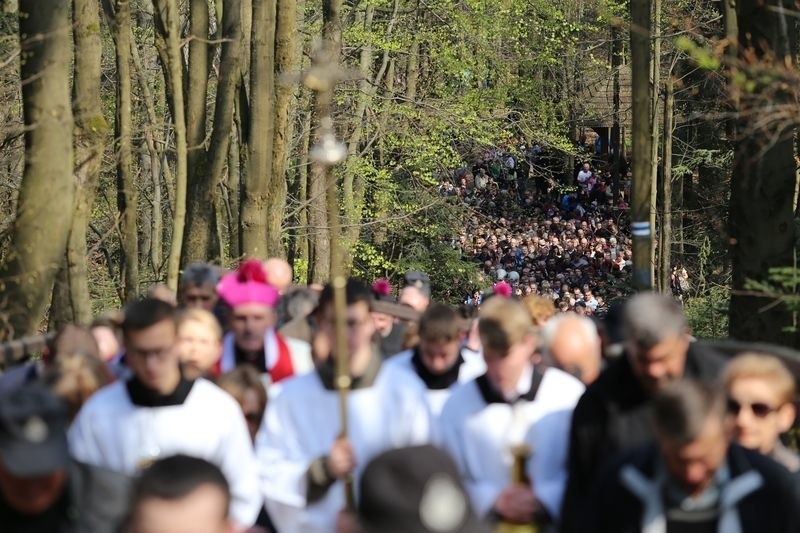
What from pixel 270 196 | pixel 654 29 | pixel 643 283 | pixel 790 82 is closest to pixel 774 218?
pixel 643 283

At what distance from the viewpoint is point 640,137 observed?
13.2 m

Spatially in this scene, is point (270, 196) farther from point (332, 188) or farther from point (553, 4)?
point (553, 4)

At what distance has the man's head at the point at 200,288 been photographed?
9758 mm

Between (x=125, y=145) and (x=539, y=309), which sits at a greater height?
(x=125, y=145)

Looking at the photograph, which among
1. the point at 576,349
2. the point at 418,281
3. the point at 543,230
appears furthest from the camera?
the point at 543,230

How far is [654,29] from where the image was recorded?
81.1 ft

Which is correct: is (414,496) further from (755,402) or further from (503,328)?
(755,402)

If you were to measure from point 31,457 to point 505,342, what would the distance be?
2178 millimetres

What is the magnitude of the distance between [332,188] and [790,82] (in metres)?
3.11

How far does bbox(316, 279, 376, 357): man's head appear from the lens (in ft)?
21.0

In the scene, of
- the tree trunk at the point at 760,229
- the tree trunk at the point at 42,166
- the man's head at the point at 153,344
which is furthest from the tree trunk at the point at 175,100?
the man's head at the point at 153,344

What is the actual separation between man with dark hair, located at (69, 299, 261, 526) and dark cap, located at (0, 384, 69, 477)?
1.46 m

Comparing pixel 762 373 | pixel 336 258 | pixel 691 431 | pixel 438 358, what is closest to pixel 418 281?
pixel 438 358

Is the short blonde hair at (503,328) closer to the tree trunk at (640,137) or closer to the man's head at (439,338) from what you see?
the man's head at (439,338)
